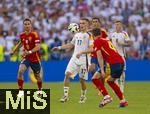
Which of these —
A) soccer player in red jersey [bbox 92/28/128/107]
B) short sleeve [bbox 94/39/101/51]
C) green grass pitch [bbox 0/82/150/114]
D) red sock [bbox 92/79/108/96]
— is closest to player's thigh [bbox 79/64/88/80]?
green grass pitch [bbox 0/82/150/114]

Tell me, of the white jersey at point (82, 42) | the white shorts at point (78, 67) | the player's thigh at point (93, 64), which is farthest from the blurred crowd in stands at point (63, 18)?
the white jersey at point (82, 42)

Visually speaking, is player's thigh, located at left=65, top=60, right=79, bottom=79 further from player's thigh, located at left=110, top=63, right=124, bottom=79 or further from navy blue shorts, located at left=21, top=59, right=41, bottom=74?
player's thigh, located at left=110, top=63, right=124, bottom=79

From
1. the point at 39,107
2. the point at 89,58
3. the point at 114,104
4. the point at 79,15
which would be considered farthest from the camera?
the point at 79,15

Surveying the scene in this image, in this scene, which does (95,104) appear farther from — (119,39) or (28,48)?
(119,39)

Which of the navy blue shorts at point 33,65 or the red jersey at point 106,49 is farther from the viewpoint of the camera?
the navy blue shorts at point 33,65

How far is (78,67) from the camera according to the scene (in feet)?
69.6

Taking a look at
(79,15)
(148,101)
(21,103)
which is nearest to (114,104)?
(148,101)

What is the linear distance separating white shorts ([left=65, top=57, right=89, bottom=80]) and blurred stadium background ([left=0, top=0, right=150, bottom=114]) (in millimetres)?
10199

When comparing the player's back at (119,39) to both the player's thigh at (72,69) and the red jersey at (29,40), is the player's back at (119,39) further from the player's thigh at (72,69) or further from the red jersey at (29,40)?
the red jersey at (29,40)

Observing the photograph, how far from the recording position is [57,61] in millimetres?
32750

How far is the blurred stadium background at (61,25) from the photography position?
32906 millimetres

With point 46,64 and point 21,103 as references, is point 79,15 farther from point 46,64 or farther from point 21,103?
point 21,103

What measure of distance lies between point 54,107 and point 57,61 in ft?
45.5

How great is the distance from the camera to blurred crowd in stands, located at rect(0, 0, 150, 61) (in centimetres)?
3347
